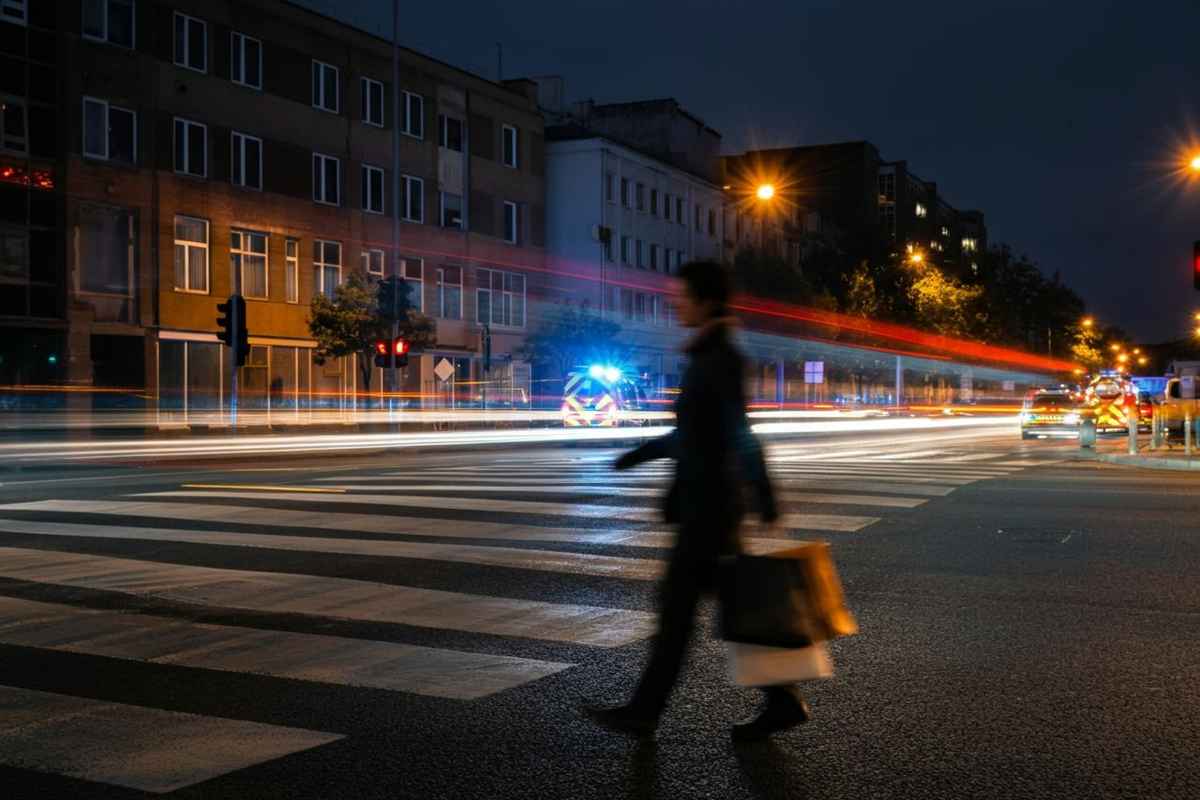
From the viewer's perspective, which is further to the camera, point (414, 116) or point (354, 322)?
point (414, 116)

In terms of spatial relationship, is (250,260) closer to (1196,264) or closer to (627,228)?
(627,228)

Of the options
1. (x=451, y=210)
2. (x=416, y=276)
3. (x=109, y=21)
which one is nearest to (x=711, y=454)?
(x=109, y=21)

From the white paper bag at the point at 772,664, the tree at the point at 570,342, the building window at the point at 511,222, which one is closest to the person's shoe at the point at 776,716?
the white paper bag at the point at 772,664

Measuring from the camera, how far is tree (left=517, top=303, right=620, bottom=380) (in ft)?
163

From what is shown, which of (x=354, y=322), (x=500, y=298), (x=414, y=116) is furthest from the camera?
(x=500, y=298)

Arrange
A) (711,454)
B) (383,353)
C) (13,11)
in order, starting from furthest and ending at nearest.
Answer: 1. (383,353)
2. (13,11)
3. (711,454)

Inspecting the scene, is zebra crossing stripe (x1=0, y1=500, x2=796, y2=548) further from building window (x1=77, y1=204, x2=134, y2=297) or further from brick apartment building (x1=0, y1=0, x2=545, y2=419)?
building window (x1=77, y1=204, x2=134, y2=297)

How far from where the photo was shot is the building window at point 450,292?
1901 inches

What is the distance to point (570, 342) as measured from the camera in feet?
163

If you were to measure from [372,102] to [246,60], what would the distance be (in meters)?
6.43

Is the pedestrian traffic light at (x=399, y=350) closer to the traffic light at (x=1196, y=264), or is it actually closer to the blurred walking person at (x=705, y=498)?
the traffic light at (x=1196, y=264)

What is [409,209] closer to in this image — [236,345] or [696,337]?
[236,345]

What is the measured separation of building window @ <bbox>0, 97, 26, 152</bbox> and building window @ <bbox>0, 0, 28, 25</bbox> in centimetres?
209

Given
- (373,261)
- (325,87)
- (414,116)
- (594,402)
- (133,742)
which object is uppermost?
(325,87)
